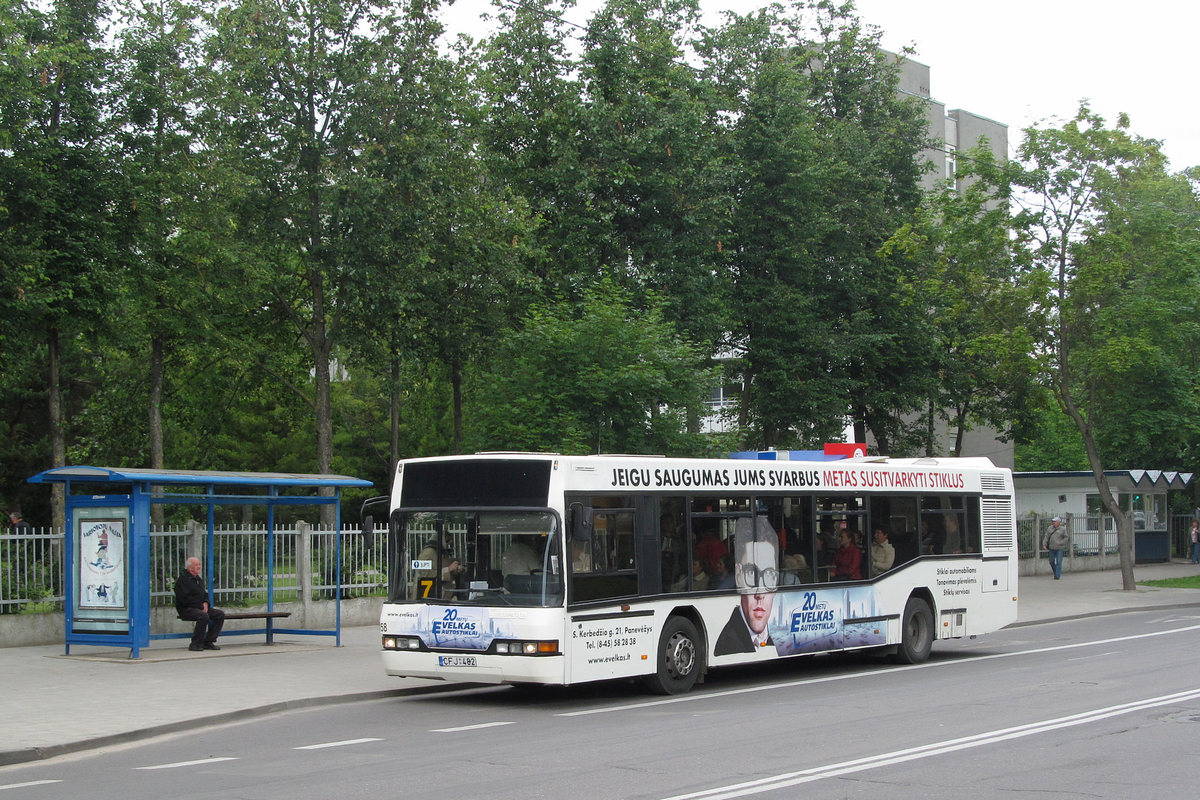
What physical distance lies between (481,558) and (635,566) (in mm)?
1708

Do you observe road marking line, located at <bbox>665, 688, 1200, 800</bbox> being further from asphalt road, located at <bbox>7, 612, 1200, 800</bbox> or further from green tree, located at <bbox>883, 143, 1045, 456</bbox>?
green tree, located at <bbox>883, 143, 1045, 456</bbox>

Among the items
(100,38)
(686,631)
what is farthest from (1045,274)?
(100,38)

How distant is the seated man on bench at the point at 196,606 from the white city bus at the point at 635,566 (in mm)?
5396

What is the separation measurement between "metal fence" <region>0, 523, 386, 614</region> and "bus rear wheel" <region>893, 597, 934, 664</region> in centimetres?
852

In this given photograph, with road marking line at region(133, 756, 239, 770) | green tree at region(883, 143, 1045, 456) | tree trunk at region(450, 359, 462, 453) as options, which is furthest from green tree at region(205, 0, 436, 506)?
road marking line at region(133, 756, 239, 770)

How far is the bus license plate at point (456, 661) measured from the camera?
13.1m

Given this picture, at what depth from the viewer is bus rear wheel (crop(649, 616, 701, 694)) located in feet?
46.0

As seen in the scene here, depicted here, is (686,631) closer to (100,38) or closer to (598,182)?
(598,182)

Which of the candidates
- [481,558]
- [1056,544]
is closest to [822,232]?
[1056,544]

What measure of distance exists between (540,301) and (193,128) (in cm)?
893

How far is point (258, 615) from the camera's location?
18.7 m

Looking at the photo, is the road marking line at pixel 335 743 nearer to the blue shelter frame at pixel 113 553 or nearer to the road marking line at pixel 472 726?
the road marking line at pixel 472 726

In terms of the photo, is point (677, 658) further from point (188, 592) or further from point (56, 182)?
point (56, 182)

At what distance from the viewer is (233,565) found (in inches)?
816
